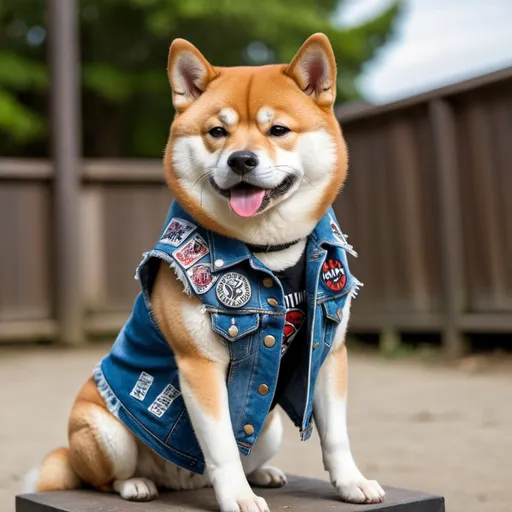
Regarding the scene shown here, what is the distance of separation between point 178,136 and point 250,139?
224 millimetres

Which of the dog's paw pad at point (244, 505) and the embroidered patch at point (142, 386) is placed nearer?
the dog's paw pad at point (244, 505)

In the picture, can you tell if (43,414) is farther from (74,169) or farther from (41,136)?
(41,136)

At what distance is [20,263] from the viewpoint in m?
7.63

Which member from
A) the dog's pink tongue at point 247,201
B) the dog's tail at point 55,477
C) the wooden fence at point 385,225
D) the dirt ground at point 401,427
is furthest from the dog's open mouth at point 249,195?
the wooden fence at point 385,225

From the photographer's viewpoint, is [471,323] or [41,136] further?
[41,136]

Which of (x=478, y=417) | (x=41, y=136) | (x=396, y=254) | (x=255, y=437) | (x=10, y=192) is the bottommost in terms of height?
(x=478, y=417)

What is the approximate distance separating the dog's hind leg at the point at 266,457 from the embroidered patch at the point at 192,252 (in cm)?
58

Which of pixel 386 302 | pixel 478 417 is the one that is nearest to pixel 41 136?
pixel 386 302

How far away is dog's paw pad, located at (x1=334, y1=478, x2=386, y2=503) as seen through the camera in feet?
7.93

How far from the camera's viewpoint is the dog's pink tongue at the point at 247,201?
2.30 m

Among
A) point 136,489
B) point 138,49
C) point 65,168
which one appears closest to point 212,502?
point 136,489

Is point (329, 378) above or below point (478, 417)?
above

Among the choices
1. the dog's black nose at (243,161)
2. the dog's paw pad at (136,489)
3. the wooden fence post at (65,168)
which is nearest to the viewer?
the dog's black nose at (243,161)

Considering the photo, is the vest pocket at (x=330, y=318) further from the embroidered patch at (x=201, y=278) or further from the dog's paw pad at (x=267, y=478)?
the dog's paw pad at (x=267, y=478)
